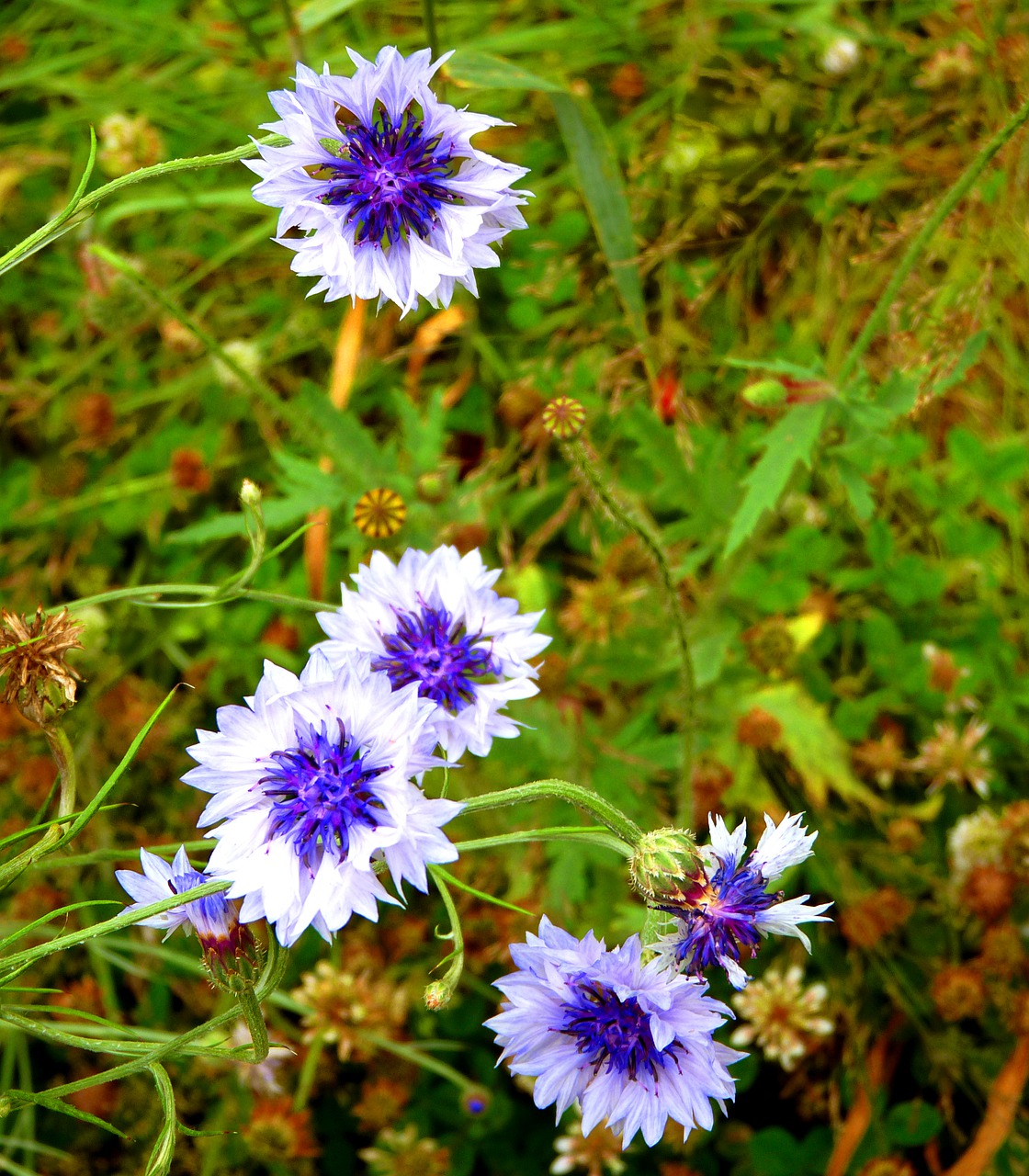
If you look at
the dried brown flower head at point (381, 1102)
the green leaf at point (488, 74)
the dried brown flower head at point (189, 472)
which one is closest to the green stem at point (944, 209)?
Answer: the green leaf at point (488, 74)

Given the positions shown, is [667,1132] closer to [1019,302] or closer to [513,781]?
[513,781]

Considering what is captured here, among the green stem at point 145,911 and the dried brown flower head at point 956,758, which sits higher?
the dried brown flower head at point 956,758

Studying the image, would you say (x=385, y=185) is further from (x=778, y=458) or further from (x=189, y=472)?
(x=189, y=472)

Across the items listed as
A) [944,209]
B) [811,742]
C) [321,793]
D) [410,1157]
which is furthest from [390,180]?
[410,1157]

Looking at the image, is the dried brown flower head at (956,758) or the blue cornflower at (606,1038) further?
the dried brown flower head at (956,758)

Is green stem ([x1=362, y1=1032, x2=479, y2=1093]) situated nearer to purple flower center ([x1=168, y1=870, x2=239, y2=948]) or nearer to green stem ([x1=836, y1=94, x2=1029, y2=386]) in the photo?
purple flower center ([x1=168, y1=870, x2=239, y2=948])

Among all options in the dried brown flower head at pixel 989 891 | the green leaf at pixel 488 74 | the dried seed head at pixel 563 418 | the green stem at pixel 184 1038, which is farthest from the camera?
the dried brown flower head at pixel 989 891

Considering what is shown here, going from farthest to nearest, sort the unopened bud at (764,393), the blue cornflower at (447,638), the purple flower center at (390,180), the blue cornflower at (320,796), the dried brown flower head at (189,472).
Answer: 1. the dried brown flower head at (189,472)
2. the unopened bud at (764,393)
3. the blue cornflower at (447,638)
4. the purple flower center at (390,180)
5. the blue cornflower at (320,796)

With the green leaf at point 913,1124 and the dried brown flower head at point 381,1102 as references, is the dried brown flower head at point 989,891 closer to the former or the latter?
the green leaf at point 913,1124
